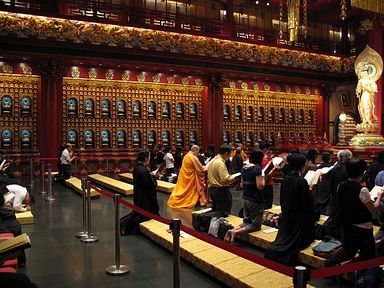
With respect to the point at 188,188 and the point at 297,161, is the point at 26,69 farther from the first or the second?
the point at 297,161

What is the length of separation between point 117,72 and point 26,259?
13111mm

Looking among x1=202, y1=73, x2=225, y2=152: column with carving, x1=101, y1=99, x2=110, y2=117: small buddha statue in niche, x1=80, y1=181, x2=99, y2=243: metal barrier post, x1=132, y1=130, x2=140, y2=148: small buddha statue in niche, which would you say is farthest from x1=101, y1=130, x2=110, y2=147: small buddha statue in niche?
x1=80, y1=181, x2=99, y2=243: metal barrier post

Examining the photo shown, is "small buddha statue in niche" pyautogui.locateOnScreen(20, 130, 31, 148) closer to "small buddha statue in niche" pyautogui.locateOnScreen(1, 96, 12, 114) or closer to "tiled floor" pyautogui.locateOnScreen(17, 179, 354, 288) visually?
Result: "small buddha statue in niche" pyautogui.locateOnScreen(1, 96, 12, 114)

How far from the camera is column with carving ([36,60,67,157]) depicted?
16.0 meters

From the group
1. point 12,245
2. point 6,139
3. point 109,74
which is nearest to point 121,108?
point 109,74

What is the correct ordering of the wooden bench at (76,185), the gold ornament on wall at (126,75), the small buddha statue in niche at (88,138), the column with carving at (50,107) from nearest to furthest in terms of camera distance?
the wooden bench at (76,185) → the column with carving at (50,107) → the small buddha statue in niche at (88,138) → the gold ornament on wall at (126,75)

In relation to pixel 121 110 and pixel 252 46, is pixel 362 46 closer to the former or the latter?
pixel 252 46

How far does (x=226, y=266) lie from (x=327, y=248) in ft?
4.24

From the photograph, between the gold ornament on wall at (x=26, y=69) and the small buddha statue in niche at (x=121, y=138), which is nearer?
the gold ornament on wall at (x=26, y=69)

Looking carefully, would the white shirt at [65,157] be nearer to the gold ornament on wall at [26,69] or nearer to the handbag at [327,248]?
the gold ornament on wall at [26,69]

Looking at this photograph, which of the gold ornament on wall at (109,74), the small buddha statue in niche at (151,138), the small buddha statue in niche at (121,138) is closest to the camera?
the gold ornament on wall at (109,74)

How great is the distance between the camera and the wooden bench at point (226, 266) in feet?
15.2

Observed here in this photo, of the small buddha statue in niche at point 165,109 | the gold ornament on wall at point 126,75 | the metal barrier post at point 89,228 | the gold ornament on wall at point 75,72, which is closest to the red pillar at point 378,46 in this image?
the small buddha statue in niche at point 165,109

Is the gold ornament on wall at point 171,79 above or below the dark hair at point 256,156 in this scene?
above
